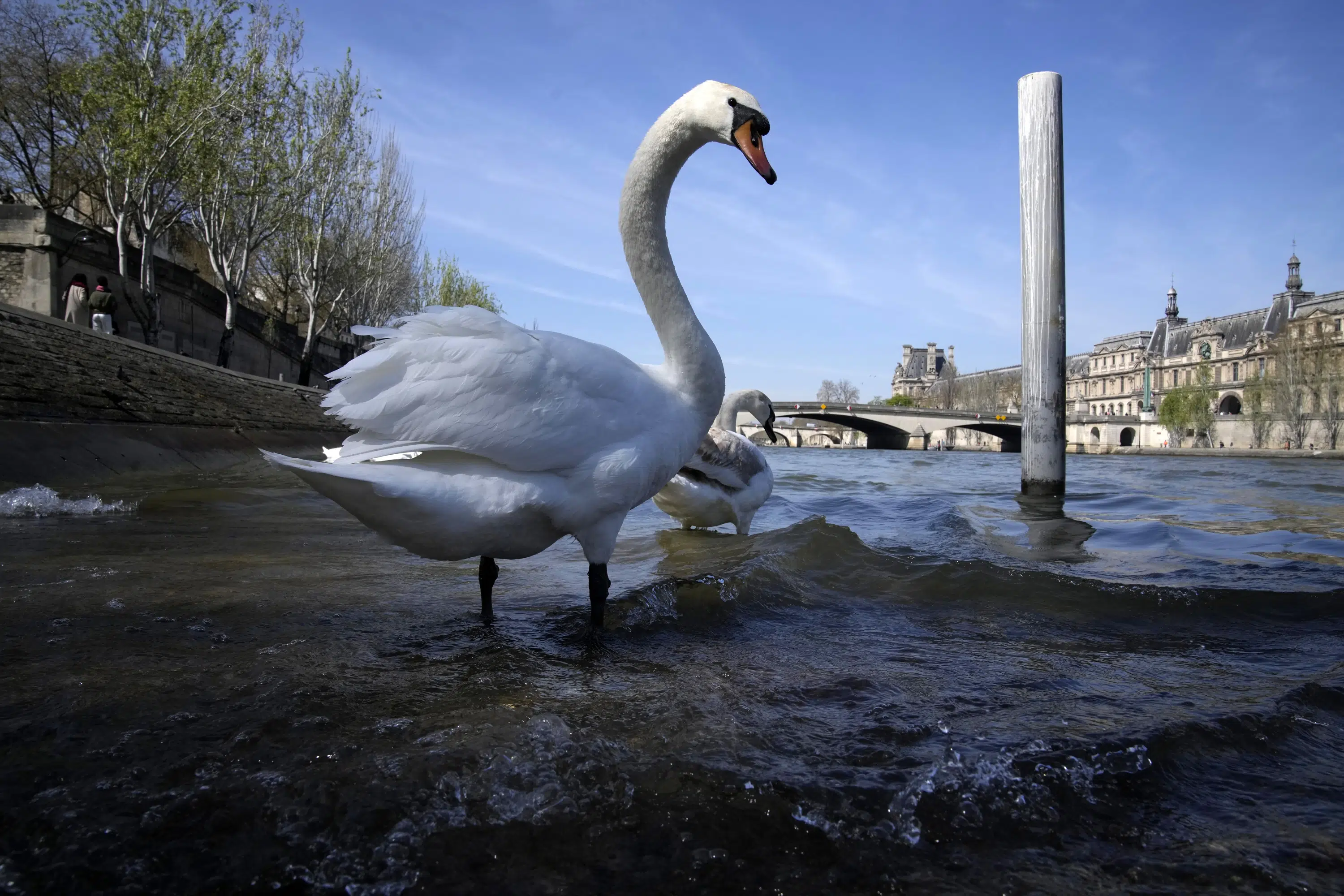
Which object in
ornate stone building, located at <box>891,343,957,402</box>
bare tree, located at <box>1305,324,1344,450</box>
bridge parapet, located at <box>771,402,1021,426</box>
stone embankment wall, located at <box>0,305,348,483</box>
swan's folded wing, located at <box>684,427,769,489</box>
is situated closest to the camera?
swan's folded wing, located at <box>684,427,769,489</box>

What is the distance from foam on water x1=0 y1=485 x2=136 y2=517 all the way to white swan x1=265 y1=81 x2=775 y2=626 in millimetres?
4259

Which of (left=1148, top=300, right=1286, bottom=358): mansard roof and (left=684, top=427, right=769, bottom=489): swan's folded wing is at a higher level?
(left=1148, top=300, right=1286, bottom=358): mansard roof

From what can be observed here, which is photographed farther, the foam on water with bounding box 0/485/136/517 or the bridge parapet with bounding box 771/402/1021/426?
the bridge parapet with bounding box 771/402/1021/426

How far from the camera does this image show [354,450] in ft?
8.34

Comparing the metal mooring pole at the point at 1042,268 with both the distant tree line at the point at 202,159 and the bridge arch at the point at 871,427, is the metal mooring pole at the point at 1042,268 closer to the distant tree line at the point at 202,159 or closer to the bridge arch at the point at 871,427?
the distant tree line at the point at 202,159

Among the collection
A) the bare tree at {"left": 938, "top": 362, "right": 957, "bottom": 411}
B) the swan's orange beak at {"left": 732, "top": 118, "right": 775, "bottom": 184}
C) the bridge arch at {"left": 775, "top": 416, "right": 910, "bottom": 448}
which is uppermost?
the bare tree at {"left": 938, "top": 362, "right": 957, "bottom": 411}

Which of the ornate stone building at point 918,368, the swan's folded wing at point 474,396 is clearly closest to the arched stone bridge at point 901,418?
the swan's folded wing at point 474,396

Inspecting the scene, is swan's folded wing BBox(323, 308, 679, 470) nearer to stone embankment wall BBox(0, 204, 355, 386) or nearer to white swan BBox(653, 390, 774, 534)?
white swan BBox(653, 390, 774, 534)

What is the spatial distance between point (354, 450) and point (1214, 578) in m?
4.01

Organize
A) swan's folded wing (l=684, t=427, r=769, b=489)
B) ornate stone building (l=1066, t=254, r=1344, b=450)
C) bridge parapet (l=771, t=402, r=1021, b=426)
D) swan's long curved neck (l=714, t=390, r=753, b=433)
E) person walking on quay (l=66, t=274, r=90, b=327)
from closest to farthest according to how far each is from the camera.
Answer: swan's folded wing (l=684, t=427, r=769, b=489) → swan's long curved neck (l=714, t=390, r=753, b=433) → person walking on quay (l=66, t=274, r=90, b=327) → bridge parapet (l=771, t=402, r=1021, b=426) → ornate stone building (l=1066, t=254, r=1344, b=450)

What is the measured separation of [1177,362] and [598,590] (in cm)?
11192

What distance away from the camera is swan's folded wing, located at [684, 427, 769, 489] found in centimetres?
618

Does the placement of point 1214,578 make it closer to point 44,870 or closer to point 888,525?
point 888,525

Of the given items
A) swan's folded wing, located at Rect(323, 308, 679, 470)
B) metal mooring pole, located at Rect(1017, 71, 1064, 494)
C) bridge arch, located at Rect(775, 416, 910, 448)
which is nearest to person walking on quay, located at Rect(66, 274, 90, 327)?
metal mooring pole, located at Rect(1017, 71, 1064, 494)
